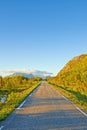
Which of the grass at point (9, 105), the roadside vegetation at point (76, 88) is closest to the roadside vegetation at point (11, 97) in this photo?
the grass at point (9, 105)

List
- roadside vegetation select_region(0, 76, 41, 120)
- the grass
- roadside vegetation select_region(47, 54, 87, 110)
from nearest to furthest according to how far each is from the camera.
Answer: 1. the grass
2. roadside vegetation select_region(0, 76, 41, 120)
3. roadside vegetation select_region(47, 54, 87, 110)

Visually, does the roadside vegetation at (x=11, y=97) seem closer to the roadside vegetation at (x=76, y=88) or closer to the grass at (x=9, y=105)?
the grass at (x=9, y=105)

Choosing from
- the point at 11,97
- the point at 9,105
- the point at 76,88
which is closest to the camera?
the point at 9,105

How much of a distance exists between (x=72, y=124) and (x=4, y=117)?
3.93 metres

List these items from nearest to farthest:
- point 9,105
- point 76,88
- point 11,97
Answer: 1. point 9,105
2. point 11,97
3. point 76,88

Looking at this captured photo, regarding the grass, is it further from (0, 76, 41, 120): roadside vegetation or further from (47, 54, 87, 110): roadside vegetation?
(47, 54, 87, 110): roadside vegetation

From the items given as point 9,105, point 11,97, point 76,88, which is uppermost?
point 76,88

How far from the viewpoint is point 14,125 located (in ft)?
46.9

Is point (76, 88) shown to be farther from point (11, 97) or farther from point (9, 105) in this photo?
point (9, 105)

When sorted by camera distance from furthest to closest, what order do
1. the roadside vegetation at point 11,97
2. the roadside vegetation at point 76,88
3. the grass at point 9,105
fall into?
the roadside vegetation at point 76,88 → the roadside vegetation at point 11,97 → the grass at point 9,105

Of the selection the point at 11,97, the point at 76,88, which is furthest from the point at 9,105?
the point at 76,88

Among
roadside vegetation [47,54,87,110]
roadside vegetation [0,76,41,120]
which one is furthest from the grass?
roadside vegetation [47,54,87,110]

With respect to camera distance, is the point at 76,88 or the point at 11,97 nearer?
the point at 11,97

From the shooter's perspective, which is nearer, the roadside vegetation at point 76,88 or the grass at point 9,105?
the grass at point 9,105
